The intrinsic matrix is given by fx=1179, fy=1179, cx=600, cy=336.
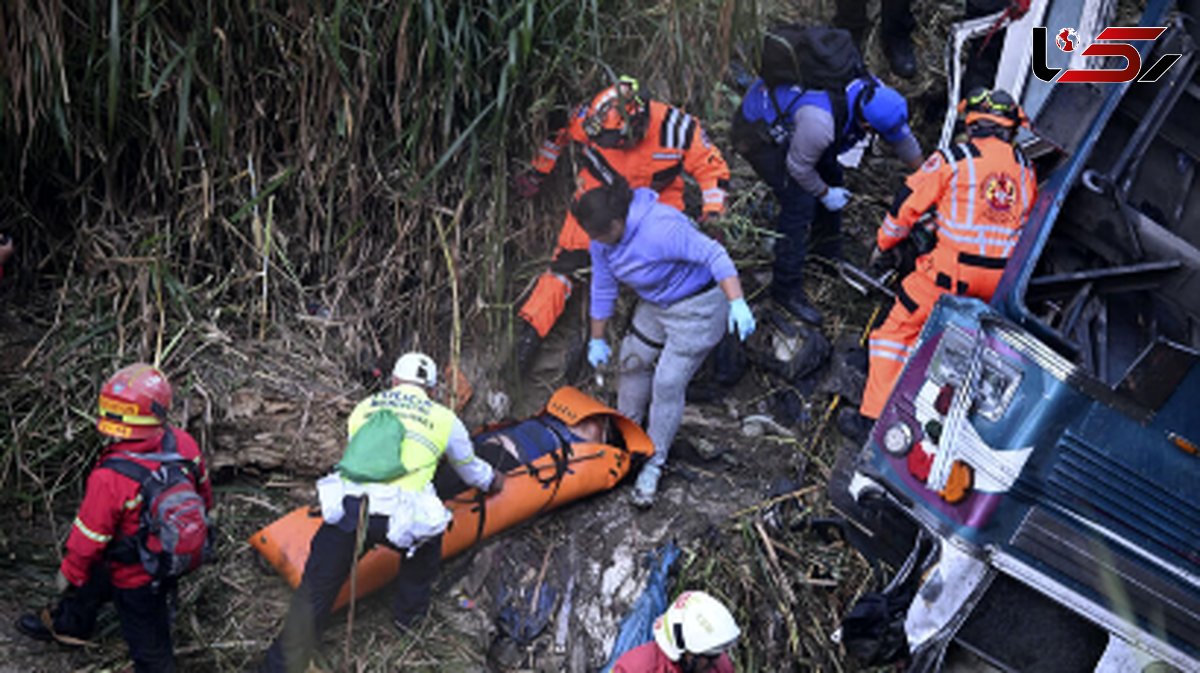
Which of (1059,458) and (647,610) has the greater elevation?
(1059,458)

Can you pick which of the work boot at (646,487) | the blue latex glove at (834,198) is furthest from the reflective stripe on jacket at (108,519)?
the blue latex glove at (834,198)

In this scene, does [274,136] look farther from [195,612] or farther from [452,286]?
[195,612]

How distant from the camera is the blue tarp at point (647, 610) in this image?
4.63m

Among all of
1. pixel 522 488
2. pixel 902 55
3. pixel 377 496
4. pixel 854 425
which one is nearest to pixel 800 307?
pixel 854 425

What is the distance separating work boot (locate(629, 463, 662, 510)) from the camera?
17.1 feet

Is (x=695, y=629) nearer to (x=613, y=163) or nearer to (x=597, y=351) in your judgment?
(x=597, y=351)

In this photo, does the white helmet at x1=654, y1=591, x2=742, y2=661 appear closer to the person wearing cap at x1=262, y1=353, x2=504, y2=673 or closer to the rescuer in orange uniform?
the person wearing cap at x1=262, y1=353, x2=504, y2=673

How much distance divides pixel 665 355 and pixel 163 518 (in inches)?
88.0

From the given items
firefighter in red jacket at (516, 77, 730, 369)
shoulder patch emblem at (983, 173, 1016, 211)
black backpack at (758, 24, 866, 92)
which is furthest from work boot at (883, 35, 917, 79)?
shoulder patch emblem at (983, 173, 1016, 211)

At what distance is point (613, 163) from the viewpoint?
5.55 meters

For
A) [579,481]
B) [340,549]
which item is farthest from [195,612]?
[579,481]

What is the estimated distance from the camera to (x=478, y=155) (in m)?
5.48

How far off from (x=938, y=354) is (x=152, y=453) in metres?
2.73

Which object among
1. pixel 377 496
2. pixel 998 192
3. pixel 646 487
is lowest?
pixel 646 487
